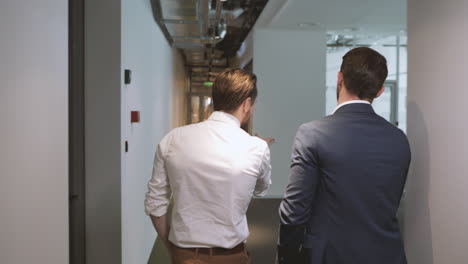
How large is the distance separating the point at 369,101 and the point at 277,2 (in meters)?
3.92

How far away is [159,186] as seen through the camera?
1475 mm

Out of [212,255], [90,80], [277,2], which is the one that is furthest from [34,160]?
[277,2]

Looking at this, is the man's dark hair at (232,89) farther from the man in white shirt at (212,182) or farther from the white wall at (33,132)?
the white wall at (33,132)

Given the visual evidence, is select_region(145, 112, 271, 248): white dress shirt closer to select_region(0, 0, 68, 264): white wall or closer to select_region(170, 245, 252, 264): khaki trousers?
select_region(170, 245, 252, 264): khaki trousers

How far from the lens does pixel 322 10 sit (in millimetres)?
5207

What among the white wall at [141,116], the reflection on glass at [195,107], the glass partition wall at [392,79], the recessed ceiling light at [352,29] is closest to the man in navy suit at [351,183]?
the white wall at [141,116]

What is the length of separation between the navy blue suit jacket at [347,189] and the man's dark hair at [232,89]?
0.87 feet

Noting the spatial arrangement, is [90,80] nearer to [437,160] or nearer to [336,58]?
[437,160]

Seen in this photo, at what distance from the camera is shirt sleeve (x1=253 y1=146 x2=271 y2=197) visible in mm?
1421

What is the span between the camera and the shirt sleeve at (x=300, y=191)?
4.39 feet

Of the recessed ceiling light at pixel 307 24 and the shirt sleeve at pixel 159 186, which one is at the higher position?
the recessed ceiling light at pixel 307 24

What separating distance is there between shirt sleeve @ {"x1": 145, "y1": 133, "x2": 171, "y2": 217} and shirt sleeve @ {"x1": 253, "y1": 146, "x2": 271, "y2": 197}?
361 millimetres

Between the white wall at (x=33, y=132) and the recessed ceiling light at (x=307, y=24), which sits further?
the recessed ceiling light at (x=307, y=24)

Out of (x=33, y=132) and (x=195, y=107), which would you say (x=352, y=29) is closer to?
(x=33, y=132)
